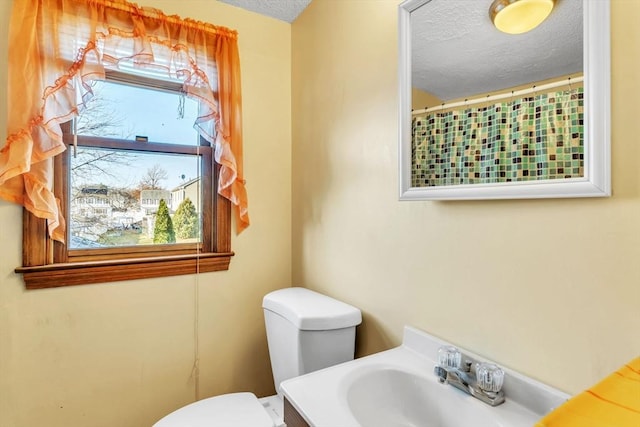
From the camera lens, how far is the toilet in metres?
1.17

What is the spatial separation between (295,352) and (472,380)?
0.67 meters

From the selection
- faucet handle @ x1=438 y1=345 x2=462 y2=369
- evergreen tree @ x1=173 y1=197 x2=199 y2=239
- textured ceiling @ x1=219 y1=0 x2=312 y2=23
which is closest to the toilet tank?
faucet handle @ x1=438 y1=345 x2=462 y2=369

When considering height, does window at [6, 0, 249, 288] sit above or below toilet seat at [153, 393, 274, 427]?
above

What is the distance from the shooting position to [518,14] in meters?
0.79

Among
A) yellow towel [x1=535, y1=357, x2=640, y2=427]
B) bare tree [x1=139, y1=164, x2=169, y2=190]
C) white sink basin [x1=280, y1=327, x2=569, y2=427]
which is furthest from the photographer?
bare tree [x1=139, y1=164, x2=169, y2=190]

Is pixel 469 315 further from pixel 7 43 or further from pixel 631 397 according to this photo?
pixel 7 43

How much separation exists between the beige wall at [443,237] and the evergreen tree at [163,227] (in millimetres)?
651

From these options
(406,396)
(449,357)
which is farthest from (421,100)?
(406,396)

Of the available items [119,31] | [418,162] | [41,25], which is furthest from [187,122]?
[418,162]

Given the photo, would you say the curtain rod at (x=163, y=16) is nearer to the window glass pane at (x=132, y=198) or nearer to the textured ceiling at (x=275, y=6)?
the textured ceiling at (x=275, y=6)

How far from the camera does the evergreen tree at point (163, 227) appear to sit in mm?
1607

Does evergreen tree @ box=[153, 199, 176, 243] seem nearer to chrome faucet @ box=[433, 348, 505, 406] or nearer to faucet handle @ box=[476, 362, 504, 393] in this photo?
chrome faucet @ box=[433, 348, 505, 406]

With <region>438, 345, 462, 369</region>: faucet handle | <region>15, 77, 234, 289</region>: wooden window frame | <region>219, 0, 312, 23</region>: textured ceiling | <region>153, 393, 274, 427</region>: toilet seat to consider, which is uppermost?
<region>219, 0, 312, 23</region>: textured ceiling

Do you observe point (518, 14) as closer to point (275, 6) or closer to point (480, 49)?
point (480, 49)
